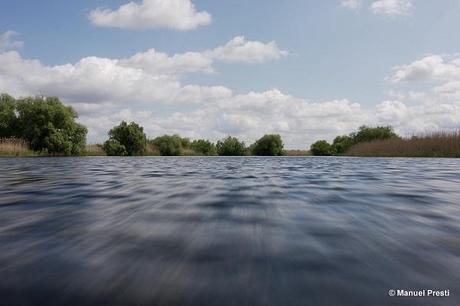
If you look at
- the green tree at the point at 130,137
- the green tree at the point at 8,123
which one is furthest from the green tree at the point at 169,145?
the green tree at the point at 8,123

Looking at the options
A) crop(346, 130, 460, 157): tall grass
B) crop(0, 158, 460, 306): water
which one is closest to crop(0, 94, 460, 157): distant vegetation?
crop(346, 130, 460, 157): tall grass

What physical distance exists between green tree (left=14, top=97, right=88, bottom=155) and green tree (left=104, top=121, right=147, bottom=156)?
13.6m

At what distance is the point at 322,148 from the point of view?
271 ft

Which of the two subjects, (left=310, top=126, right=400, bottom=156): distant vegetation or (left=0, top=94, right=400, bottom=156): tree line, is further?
(left=310, top=126, right=400, bottom=156): distant vegetation

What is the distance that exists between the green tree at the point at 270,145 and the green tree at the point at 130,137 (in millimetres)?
28781

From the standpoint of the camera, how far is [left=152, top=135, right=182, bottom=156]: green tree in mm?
65300

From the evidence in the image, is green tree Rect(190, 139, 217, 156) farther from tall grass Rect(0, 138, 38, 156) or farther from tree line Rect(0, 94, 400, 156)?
tall grass Rect(0, 138, 38, 156)

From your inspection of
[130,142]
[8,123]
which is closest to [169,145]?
[130,142]

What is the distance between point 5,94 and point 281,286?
7810cm

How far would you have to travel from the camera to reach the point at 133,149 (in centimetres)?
6075

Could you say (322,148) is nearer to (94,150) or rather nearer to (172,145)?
(172,145)

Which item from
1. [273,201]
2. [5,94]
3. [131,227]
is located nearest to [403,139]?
[273,201]

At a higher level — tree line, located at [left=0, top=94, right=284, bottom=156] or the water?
tree line, located at [left=0, top=94, right=284, bottom=156]

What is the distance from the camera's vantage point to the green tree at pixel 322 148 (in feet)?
269
